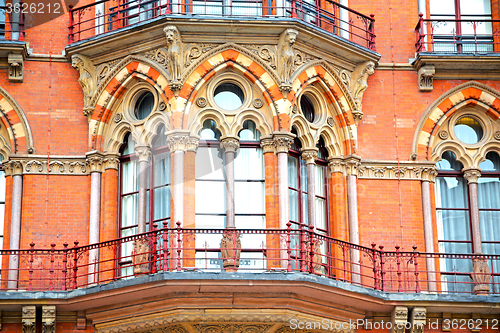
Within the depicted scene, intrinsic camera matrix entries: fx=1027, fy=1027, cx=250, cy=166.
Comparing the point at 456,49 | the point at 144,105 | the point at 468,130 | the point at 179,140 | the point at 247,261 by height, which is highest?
the point at 456,49

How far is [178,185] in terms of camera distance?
739 inches

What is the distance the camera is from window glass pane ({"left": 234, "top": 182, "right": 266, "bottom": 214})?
19.1 metres

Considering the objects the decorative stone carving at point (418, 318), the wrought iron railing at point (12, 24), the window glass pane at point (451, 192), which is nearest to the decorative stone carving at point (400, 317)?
the decorative stone carving at point (418, 318)

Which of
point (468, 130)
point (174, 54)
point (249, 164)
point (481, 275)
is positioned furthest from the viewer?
point (468, 130)

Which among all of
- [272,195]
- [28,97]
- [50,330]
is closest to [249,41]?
[272,195]

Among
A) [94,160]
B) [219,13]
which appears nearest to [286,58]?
[219,13]

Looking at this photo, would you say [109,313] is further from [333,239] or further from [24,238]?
[333,239]

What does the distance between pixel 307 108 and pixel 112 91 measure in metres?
3.84

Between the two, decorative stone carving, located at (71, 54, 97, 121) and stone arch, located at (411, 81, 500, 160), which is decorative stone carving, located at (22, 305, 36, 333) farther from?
stone arch, located at (411, 81, 500, 160)

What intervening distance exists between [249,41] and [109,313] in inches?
224

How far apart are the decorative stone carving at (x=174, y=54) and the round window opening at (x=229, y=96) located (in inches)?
35.8

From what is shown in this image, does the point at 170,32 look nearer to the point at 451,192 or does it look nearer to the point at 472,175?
the point at 451,192

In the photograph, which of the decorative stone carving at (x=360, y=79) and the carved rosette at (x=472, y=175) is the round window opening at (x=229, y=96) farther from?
the carved rosette at (x=472, y=175)

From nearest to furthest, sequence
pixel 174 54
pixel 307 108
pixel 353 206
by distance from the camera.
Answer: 1. pixel 174 54
2. pixel 353 206
3. pixel 307 108
